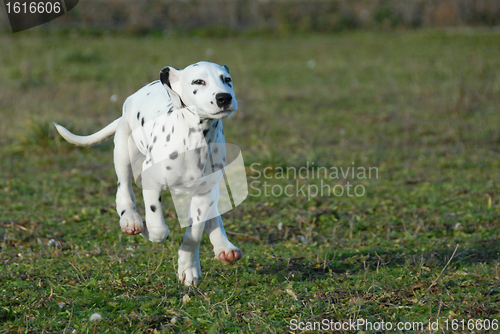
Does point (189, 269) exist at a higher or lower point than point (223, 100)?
lower

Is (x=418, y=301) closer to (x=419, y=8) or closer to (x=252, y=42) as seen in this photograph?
(x=252, y=42)

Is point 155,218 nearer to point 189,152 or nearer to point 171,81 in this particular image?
point 189,152

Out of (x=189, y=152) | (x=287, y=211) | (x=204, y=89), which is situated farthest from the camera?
(x=287, y=211)

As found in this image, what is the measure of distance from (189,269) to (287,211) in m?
2.36

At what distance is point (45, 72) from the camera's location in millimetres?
13484

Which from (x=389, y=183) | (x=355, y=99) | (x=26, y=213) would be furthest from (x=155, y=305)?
(x=355, y=99)

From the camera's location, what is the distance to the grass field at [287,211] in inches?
154

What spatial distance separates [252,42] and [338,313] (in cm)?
1614

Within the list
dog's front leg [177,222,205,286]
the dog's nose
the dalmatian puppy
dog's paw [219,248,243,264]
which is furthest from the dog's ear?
dog's paw [219,248,243,264]

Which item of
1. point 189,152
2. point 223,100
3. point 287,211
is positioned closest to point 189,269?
point 189,152

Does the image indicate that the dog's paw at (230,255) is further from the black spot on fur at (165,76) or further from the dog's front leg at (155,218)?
the black spot on fur at (165,76)

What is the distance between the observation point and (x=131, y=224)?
4.03 metres

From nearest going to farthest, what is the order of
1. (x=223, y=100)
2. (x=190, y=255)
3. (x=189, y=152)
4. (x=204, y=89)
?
(x=223, y=100) < (x=204, y=89) < (x=189, y=152) < (x=190, y=255)

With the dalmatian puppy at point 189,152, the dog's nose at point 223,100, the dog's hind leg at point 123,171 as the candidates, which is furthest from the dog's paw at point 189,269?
the dog's nose at point 223,100
